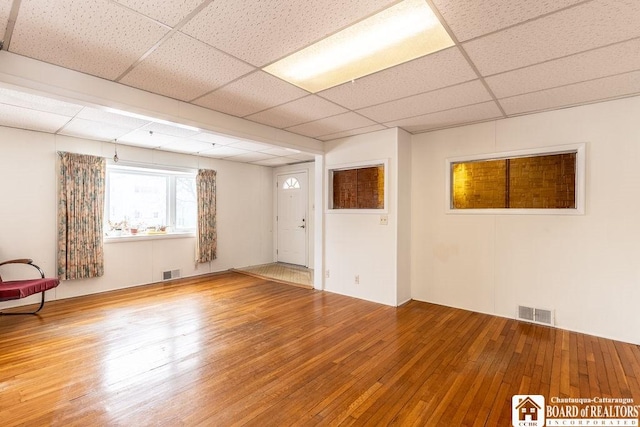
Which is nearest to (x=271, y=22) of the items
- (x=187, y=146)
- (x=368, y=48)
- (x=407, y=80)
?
(x=368, y=48)

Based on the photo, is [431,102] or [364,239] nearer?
[431,102]

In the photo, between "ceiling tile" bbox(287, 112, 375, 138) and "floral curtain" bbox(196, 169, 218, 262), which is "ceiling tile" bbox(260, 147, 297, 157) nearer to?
"ceiling tile" bbox(287, 112, 375, 138)

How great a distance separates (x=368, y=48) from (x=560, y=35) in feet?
4.18

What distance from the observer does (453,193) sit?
13.8ft

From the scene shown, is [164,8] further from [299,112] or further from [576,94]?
[576,94]

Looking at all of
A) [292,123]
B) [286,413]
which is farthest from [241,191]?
[286,413]

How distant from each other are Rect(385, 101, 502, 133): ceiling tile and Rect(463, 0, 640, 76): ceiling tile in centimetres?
102

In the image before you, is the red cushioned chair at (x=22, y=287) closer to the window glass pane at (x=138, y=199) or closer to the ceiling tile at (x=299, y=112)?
the window glass pane at (x=138, y=199)

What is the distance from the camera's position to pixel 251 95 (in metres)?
3.04

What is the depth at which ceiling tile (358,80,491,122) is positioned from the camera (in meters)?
2.89

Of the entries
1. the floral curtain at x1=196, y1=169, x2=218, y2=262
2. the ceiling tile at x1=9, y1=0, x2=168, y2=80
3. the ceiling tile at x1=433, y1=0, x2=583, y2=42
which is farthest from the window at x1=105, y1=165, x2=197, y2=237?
the ceiling tile at x1=433, y1=0, x2=583, y2=42

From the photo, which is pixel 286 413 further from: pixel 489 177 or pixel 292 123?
pixel 489 177

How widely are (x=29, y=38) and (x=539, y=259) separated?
17.0 ft

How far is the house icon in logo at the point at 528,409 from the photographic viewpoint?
1958 mm
